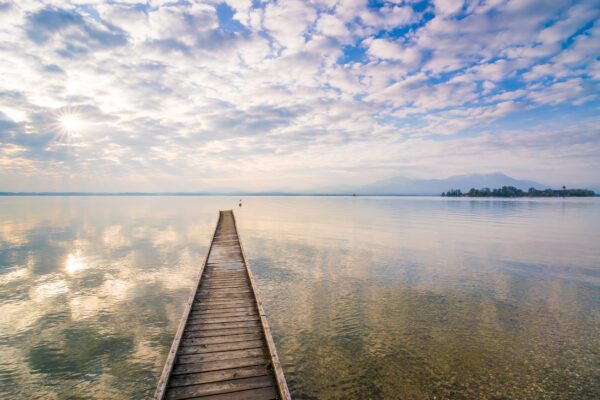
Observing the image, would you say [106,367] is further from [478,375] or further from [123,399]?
[478,375]

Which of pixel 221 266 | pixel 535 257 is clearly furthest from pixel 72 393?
pixel 535 257

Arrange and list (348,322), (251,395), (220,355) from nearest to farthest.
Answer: (251,395)
(220,355)
(348,322)

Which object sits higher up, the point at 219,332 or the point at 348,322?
the point at 219,332

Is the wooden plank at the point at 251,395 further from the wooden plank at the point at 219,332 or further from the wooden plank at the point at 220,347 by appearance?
the wooden plank at the point at 219,332

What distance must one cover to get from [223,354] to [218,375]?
81 centimetres

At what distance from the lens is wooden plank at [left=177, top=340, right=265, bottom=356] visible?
7.65 m

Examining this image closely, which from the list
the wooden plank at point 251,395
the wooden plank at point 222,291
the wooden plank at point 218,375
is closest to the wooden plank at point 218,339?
the wooden plank at point 218,375

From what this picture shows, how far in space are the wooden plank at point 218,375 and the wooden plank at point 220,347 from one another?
0.87 metres

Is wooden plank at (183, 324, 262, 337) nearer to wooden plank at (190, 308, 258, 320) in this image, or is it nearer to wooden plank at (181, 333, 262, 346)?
wooden plank at (181, 333, 262, 346)

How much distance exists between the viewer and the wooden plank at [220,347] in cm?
765

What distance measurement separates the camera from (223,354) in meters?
7.58

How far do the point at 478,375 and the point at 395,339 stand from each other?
2724 millimetres

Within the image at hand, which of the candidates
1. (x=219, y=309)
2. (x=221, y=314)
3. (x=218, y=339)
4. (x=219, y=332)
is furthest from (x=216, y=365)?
(x=219, y=309)

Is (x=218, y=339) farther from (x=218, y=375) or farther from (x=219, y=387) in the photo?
(x=219, y=387)
